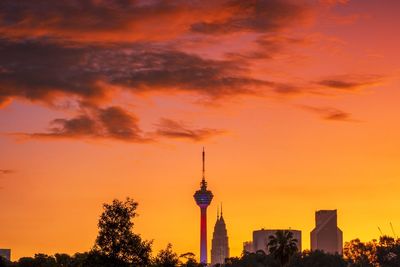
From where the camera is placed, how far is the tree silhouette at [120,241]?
11831cm

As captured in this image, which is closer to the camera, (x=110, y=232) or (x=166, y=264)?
(x=110, y=232)

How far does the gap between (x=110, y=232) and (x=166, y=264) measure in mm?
50146

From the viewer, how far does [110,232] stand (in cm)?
11881

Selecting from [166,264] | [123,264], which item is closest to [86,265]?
[123,264]

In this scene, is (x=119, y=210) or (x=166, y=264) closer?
(x=119, y=210)

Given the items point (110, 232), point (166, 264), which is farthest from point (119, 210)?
point (166, 264)

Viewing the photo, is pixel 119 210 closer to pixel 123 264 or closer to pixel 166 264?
pixel 123 264

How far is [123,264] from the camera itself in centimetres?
11731

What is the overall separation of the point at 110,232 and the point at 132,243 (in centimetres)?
297

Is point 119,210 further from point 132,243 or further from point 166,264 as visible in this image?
point 166,264

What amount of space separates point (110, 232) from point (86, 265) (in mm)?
4924

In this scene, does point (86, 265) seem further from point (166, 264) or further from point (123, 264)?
point (166, 264)

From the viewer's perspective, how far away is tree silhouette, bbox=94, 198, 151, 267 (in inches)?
4658

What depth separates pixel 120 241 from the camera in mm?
118625
